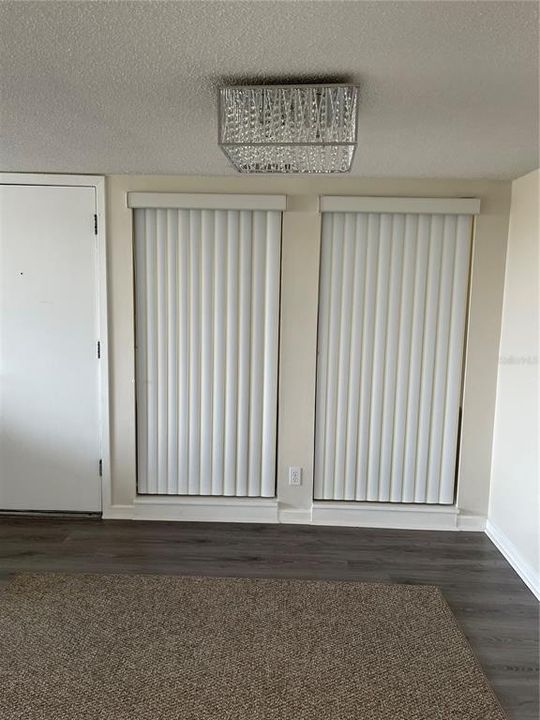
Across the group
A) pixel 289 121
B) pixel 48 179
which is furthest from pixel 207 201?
pixel 289 121

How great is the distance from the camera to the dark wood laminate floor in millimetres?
2498

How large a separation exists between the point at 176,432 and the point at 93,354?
2.47 feet

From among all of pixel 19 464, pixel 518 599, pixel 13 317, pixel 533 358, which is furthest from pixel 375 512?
pixel 13 317

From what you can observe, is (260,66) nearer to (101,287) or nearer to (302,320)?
(302,320)

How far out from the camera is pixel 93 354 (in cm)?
330

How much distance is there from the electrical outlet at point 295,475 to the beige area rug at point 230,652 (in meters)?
0.77

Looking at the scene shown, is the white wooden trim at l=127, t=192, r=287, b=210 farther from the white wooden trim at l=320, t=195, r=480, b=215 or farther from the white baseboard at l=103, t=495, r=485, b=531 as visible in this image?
the white baseboard at l=103, t=495, r=485, b=531

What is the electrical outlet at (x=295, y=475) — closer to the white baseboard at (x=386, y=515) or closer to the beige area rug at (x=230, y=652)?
the white baseboard at (x=386, y=515)

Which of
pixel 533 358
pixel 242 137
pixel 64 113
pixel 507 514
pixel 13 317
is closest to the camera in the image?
pixel 242 137

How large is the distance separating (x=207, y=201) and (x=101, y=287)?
0.88 metres

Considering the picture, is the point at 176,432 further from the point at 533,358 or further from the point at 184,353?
the point at 533,358

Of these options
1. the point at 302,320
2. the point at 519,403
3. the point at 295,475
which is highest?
the point at 302,320

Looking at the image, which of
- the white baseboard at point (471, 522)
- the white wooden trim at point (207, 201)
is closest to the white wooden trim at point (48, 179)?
the white wooden trim at point (207, 201)

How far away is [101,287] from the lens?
323 centimetres
